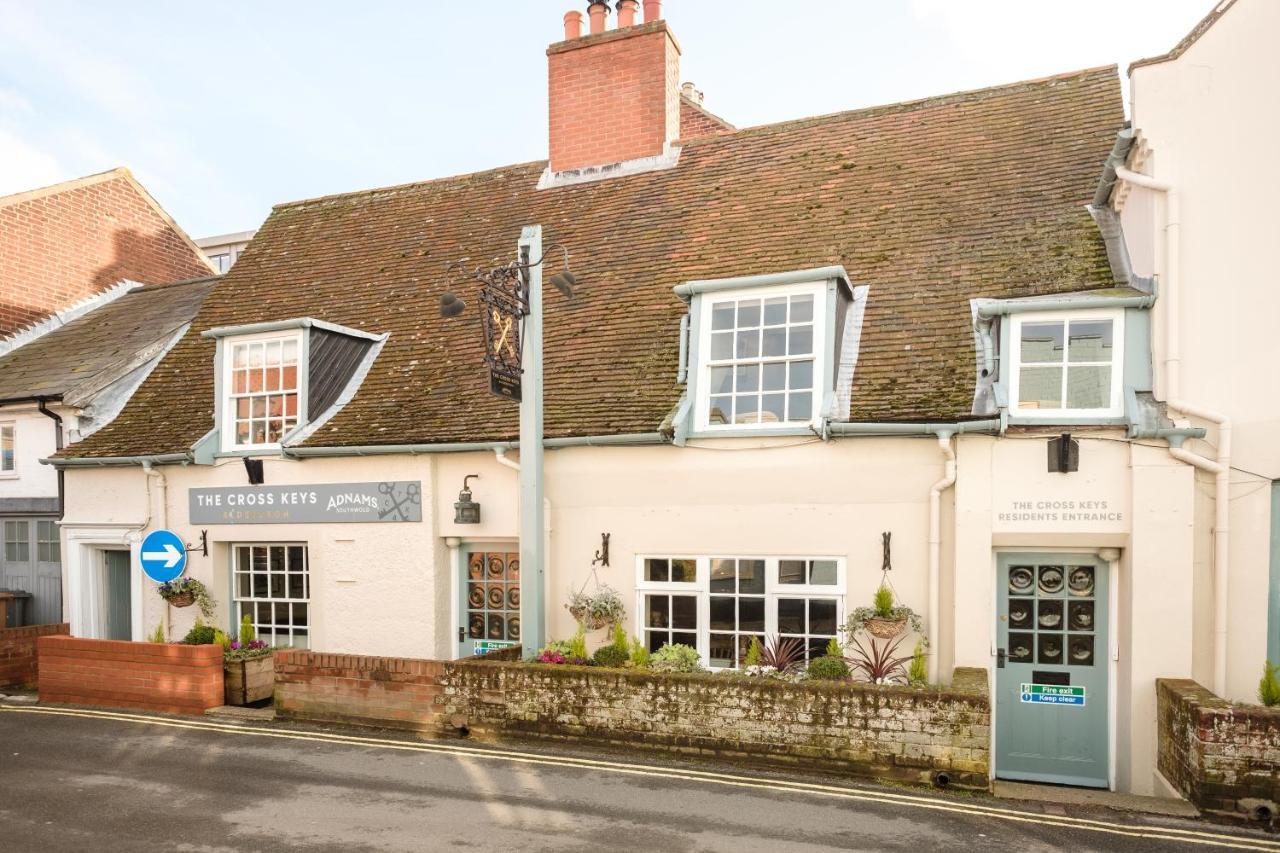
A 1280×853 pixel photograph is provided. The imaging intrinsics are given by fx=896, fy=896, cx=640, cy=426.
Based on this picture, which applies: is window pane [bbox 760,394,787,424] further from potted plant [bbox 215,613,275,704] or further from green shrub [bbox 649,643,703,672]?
potted plant [bbox 215,613,275,704]

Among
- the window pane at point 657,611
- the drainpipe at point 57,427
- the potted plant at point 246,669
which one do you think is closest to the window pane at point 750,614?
the window pane at point 657,611

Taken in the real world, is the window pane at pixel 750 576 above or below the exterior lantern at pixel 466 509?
below

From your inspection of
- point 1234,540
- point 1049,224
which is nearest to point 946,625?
point 1234,540

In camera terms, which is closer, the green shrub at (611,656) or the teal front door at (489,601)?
the green shrub at (611,656)

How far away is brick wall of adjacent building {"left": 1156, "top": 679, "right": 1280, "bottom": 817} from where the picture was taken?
738 cm

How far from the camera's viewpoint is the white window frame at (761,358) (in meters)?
10.4

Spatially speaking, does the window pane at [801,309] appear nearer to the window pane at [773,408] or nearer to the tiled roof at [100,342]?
the window pane at [773,408]

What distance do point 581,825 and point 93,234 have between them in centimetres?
1874

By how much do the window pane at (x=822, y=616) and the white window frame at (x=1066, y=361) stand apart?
294 centimetres

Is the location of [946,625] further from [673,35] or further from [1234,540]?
[673,35]

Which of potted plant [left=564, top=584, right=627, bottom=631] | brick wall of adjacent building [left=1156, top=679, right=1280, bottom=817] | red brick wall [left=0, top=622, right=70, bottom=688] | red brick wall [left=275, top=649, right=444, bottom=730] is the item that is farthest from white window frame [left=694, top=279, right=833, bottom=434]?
red brick wall [left=0, top=622, right=70, bottom=688]

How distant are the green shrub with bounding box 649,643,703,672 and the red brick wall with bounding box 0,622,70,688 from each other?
10166 mm

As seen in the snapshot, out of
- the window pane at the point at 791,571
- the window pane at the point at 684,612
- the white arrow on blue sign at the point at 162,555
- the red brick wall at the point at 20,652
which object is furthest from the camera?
the red brick wall at the point at 20,652

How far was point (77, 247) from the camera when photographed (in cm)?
1956
